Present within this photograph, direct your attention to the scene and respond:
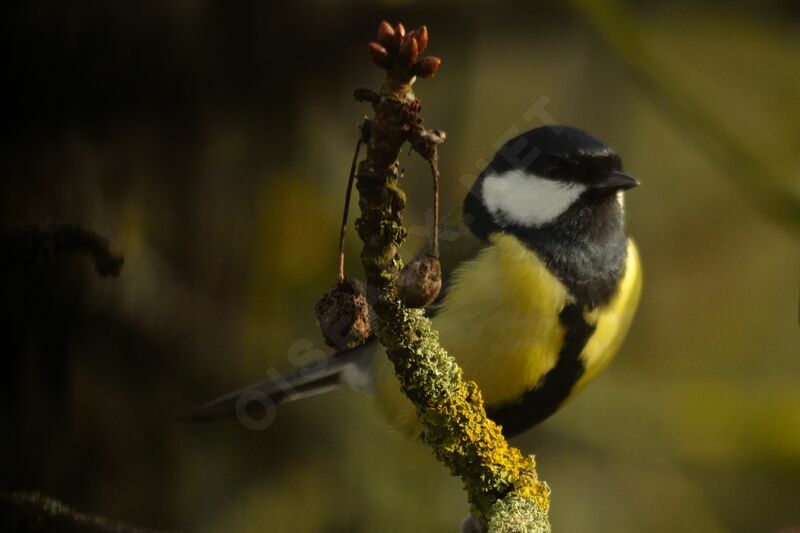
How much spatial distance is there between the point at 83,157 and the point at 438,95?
2.53ft

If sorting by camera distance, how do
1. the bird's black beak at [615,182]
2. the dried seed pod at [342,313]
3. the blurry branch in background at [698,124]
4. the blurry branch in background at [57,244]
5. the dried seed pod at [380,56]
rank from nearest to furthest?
the dried seed pod at [380,56], the dried seed pod at [342,313], the blurry branch in background at [57,244], the bird's black beak at [615,182], the blurry branch in background at [698,124]

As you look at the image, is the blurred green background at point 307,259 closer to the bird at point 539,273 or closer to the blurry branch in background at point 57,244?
the blurry branch in background at point 57,244

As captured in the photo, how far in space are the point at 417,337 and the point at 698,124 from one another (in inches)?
40.3

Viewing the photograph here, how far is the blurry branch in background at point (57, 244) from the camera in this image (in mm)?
659

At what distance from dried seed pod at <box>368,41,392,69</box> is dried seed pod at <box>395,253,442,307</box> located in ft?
0.40

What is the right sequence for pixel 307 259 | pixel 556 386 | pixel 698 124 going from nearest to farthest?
pixel 556 386
pixel 698 124
pixel 307 259

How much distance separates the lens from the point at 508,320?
108 cm

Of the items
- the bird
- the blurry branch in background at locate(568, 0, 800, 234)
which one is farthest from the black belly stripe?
the blurry branch in background at locate(568, 0, 800, 234)

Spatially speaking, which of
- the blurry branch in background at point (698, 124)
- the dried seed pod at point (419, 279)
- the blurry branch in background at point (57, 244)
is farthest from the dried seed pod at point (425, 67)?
the blurry branch in background at point (698, 124)

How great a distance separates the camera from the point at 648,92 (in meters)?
1.56

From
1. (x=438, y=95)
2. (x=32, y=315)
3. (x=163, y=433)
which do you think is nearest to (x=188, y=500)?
(x=163, y=433)

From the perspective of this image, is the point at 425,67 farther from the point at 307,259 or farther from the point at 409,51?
the point at 307,259

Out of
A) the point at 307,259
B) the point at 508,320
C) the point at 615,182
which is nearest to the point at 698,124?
the point at 615,182

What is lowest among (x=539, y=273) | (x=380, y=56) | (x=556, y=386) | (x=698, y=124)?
(x=556, y=386)
